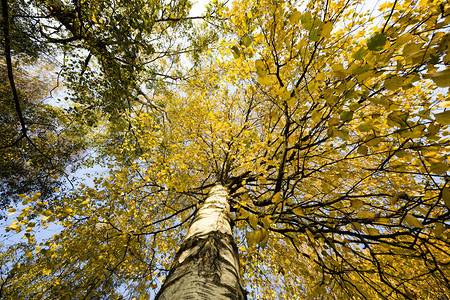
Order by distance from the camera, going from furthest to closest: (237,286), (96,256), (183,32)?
(183,32)
(96,256)
(237,286)

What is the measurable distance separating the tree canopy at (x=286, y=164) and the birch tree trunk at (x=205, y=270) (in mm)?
249

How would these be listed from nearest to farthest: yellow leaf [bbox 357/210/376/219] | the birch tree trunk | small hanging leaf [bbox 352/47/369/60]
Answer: small hanging leaf [bbox 352/47/369/60] → the birch tree trunk → yellow leaf [bbox 357/210/376/219]

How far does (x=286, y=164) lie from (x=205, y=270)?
2142 mm

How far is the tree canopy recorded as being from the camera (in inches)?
39.3

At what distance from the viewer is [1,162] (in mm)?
4211

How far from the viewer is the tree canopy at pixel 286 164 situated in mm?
998

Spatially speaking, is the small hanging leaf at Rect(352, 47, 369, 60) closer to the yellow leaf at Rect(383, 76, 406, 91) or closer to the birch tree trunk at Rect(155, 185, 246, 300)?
the yellow leaf at Rect(383, 76, 406, 91)

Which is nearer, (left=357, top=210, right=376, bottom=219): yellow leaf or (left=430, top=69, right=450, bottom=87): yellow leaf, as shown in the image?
(left=430, top=69, right=450, bottom=87): yellow leaf

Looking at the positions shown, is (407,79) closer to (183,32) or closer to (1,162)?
(183,32)

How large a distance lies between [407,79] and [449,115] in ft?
1.18

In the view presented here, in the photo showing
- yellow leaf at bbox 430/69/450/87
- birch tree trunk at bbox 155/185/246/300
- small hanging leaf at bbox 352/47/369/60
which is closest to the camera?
yellow leaf at bbox 430/69/450/87

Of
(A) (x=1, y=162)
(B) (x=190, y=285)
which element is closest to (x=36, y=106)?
(A) (x=1, y=162)

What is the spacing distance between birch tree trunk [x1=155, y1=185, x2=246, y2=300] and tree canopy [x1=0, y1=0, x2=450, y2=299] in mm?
249

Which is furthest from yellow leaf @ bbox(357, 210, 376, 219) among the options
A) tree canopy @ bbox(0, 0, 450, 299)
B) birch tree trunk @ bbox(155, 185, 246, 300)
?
birch tree trunk @ bbox(155, 185, 246, 300)
